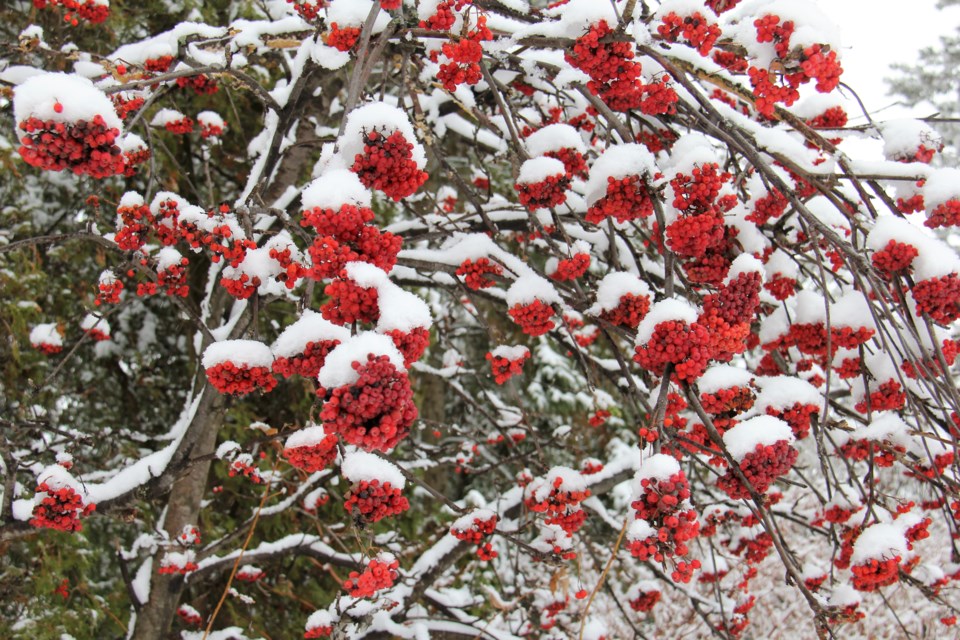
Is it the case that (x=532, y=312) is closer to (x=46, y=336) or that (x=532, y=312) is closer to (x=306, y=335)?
(x=306, y=335)

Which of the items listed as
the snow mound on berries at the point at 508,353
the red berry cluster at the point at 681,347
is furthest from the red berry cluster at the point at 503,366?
the red berry cluster at the point at 681,347

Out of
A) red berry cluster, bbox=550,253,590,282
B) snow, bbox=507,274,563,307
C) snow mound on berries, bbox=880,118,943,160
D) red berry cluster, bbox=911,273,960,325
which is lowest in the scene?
red berry cluster, bbox=911,273,960,325

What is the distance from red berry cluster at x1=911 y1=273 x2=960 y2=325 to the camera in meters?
1.92

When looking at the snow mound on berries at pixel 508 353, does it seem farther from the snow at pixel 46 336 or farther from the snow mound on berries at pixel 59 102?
the snow at pixel 46 336

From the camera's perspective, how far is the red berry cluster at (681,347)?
1.72m

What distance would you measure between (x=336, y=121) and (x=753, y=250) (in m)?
3.32

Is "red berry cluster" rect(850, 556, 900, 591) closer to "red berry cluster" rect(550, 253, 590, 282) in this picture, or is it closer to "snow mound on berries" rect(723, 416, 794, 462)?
"snow mound on berries" rect(723, 416, 794, 462)

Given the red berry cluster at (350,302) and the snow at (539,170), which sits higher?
the snow at (539,170)

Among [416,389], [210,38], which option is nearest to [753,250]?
[210,38]

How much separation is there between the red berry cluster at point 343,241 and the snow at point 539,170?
950mm

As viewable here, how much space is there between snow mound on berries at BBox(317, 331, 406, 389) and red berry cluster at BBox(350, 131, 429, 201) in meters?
0.45

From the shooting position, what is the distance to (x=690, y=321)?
1.77 m

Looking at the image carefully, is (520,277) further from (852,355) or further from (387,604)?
(387,604)

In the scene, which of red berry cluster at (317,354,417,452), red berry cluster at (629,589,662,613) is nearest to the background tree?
red berry cluster at (317,354,417,452)
